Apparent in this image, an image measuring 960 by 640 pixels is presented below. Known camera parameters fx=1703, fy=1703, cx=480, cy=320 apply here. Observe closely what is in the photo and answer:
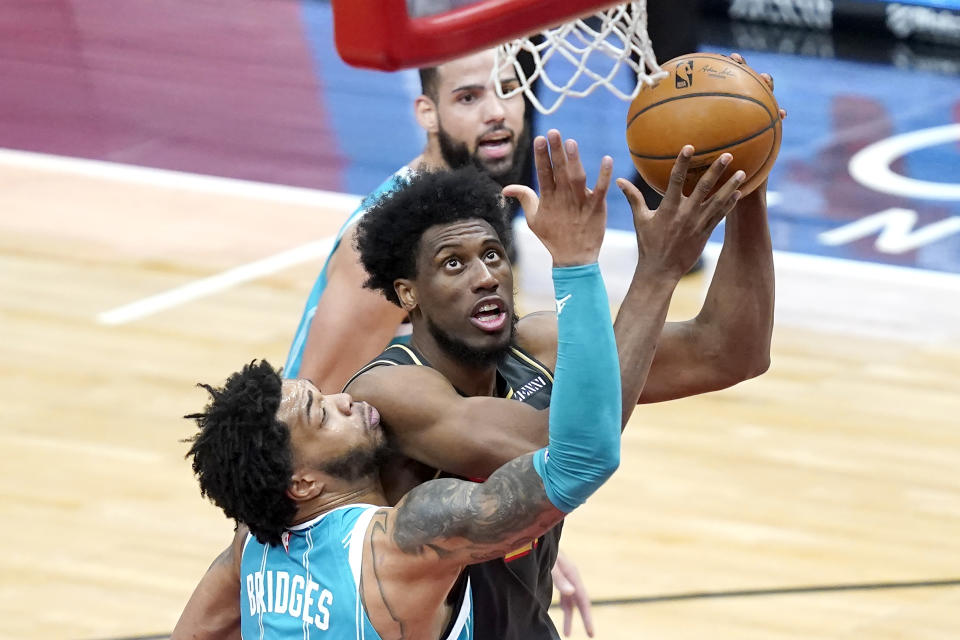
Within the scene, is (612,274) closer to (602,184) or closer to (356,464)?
(356,464)

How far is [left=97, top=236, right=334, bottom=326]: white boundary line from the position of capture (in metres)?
7.71

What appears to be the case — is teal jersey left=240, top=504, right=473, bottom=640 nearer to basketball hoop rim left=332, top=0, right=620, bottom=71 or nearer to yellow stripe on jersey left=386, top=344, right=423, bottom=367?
yellow stripe on jersey left=386, top=344, right=423, bottom=367

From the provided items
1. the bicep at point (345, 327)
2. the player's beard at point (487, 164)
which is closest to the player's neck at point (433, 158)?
the player's beard at point (487, 164)

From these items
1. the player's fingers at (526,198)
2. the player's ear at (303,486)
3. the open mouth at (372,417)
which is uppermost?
the player's fingers at (526,198)

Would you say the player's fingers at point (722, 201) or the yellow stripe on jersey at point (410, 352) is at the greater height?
the player's fingers at point (722, 201)

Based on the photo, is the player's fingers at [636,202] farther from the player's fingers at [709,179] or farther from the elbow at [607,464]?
the elbow at [607,464]

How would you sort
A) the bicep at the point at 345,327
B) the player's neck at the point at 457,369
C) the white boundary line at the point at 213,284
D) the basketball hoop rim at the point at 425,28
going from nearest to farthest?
the basketball hoop rim at the point at 425,28
the player's neck at the point at 457,369
the bicep at the point at 345,327
the white boundary line at the point at 213,284

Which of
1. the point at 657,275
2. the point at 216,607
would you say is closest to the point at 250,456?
the point at 216,607

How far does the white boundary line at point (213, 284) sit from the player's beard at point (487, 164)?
2.95m

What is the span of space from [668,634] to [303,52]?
7.06m

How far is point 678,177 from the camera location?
304 cm

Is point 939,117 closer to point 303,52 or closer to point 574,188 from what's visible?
point 303,52

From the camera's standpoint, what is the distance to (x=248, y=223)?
342 inches

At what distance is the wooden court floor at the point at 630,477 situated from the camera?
545 cm
